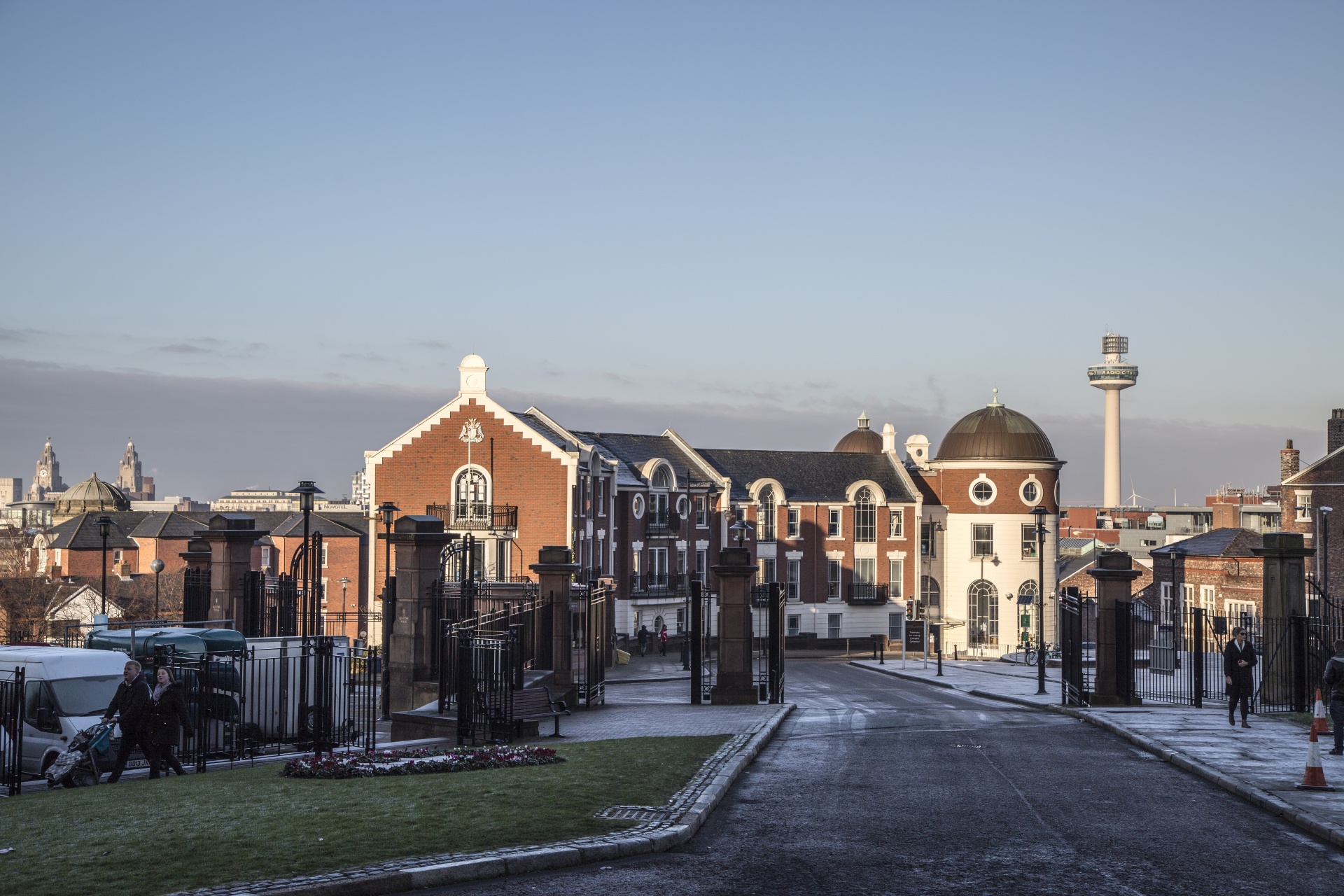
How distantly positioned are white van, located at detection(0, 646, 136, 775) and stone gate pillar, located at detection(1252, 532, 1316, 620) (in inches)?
773

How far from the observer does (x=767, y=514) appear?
227 feet

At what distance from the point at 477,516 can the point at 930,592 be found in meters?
30.5

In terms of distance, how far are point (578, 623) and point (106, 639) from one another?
9.06 meters

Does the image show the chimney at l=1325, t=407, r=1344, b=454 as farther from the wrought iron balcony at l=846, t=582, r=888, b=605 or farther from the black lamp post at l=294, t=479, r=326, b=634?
the black lamp post at l=294, t=479, r=326, b=634

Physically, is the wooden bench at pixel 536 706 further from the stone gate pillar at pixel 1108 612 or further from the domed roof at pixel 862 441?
the domed roof at pixel 862 441

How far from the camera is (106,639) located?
2106cm

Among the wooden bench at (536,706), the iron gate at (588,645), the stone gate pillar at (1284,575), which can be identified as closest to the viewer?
the wooden bench at (536,706)

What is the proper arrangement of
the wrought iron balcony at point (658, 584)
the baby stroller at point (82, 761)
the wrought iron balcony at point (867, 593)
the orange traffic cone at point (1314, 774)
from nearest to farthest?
1. the orange traffic cone at point (1314, 774)
2. the baby stroller at point (82, 761)
3. the wrought iron balcony at point (658, 584)
4. the wrought iron balcony at point (867, 593)

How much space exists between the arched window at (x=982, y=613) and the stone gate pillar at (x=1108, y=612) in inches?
1772

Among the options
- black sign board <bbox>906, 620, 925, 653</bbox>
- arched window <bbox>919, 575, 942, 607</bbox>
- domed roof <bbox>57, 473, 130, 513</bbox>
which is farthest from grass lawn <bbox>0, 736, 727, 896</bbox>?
domed roof <bbox>57, 473, 130, 513</bbox>

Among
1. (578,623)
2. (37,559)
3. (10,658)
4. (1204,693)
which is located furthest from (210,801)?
(37,559)

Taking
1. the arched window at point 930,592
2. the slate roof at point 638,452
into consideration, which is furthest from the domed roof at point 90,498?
the arched window at point 930,592

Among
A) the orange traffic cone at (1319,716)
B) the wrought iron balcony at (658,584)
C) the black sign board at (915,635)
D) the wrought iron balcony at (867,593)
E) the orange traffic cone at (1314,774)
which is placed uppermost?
the orange traffic cone at (1319,716)

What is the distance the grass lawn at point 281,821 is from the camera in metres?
9.15
